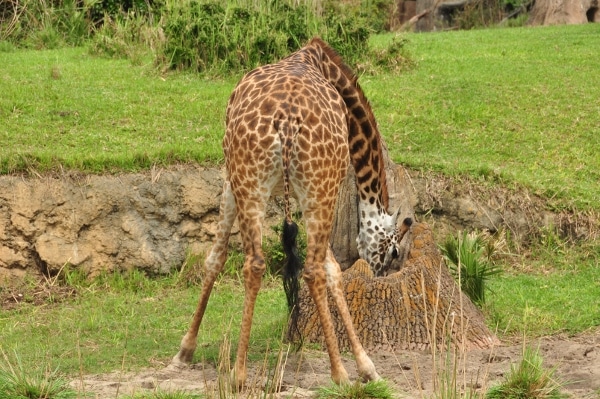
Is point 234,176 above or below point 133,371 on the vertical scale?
above

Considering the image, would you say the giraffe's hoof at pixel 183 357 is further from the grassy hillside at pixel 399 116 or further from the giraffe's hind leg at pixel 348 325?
the grassy hillside at pixel 399 116

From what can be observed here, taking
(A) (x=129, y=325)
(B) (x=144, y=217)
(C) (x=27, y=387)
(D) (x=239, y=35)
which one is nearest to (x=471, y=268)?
(A) (x=129, y=325)

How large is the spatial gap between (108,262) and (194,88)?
3.66 metres

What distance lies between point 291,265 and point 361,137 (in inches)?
56.5

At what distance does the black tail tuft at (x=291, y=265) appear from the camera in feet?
19.8

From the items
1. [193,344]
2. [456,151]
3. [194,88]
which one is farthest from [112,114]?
[193,344]

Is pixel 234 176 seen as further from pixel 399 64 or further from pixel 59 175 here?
pixel 399 64

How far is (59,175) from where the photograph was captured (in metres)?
9.10

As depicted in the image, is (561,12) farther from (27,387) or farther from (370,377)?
(27,387)

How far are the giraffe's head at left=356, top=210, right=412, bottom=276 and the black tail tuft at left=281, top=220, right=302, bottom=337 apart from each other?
4.08 feet

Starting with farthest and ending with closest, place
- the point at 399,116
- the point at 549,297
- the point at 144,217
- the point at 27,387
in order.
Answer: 1. the point at 399,116
2. the point at 144,217
3. the point at 549,297
4. the point at 27,387

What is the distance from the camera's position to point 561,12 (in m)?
19.2

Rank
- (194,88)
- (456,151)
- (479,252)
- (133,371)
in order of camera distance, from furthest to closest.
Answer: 1. (194,88)
2. (456,151)
3. (479,252)
4. (133,371)

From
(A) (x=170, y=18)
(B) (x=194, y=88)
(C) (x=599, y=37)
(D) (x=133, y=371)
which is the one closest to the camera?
(D) (x=133, y=371)
